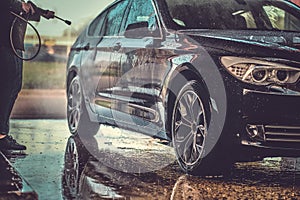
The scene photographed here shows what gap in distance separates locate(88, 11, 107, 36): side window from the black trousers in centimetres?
122

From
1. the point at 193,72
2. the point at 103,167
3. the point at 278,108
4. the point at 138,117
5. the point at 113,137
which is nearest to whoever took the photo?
the point at 278,108

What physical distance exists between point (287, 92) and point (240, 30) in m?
1.20

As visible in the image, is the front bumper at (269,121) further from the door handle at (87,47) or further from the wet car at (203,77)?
the door handle at (87,47)

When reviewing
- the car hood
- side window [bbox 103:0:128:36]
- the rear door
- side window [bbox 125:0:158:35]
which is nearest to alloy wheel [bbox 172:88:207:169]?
the rear door

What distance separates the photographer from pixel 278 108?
5621 mm

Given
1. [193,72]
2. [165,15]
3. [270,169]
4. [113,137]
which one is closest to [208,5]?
[165,15]

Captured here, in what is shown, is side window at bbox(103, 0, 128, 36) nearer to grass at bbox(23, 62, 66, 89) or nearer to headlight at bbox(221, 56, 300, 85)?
headlight at bbox(221, 56, 300, 85)

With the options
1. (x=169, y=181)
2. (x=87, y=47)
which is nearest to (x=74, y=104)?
(x=87, y=47)

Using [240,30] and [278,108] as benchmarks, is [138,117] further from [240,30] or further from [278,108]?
[278,108]

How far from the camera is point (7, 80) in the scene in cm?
752

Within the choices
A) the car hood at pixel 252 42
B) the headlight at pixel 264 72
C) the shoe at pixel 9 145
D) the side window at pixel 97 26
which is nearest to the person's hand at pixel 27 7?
the side window at pixel 97 26

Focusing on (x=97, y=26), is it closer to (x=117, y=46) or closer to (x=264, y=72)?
(x=117, y=46)

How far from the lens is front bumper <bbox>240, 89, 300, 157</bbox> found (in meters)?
5.62

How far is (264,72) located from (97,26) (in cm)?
345
